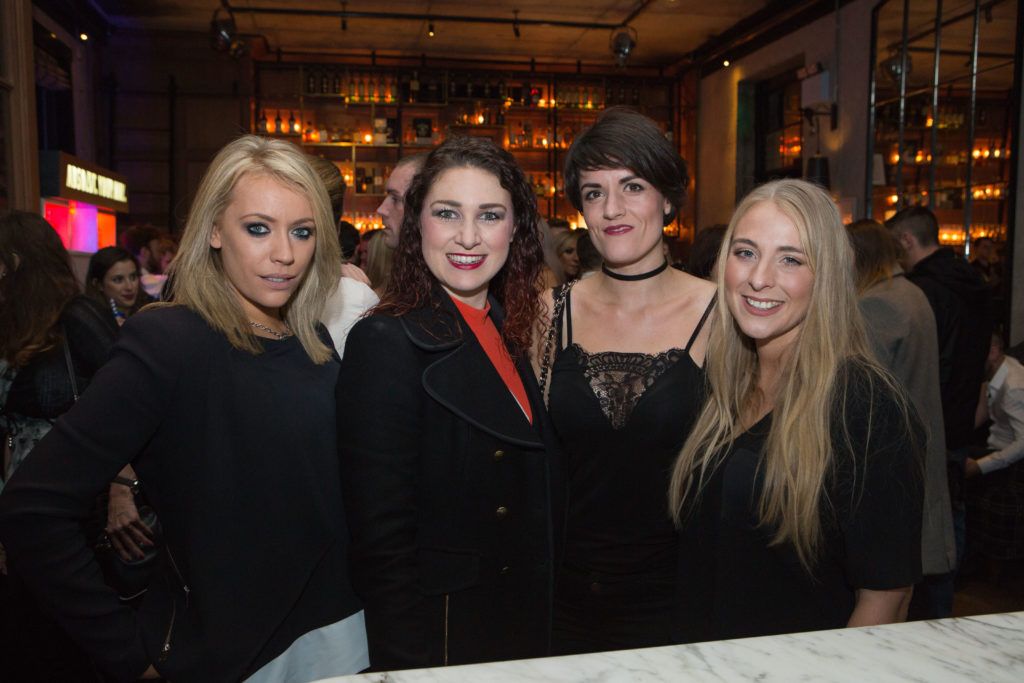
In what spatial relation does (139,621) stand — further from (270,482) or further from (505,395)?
(505,395)

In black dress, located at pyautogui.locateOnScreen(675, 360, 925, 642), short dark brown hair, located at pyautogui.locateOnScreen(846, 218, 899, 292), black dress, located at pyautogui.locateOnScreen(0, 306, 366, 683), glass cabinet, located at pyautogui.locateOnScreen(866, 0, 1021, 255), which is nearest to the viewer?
black dress, located at pyautogui.locateOnScreen(0, 306, 366, 683)

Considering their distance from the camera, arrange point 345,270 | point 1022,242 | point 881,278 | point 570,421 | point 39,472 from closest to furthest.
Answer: point 39,472
point 570,421
point 345,270
point 881,278
point 1022,242

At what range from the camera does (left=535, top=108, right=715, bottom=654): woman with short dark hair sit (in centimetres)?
177

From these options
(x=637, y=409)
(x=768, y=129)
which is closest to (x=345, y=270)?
(x=637, y=409)

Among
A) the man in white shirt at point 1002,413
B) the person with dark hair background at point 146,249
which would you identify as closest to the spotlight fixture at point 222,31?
the person with dark hair background at point 146,249

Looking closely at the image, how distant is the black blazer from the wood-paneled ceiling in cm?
669

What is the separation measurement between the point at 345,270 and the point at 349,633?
1.40 meters

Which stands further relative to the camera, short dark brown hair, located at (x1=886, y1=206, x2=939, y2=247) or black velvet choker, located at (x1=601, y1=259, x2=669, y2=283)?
short dark brown hair, located at (x1=886, y1=206, x2=939, y2=247)

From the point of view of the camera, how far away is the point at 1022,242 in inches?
196

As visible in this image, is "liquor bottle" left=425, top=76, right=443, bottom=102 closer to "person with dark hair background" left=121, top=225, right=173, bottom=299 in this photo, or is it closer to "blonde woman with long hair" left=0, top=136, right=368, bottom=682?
"person with dark hair background" left=121, top=225, right=173, bottom=299

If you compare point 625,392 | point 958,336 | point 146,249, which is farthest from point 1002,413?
point 146,249

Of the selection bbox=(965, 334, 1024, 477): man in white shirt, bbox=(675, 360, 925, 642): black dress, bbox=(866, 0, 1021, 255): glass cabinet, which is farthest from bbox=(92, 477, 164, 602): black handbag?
bbox=(866, 0, 1021, 255): glass cabinet

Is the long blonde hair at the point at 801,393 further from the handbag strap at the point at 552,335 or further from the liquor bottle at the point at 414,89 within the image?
the liquor bottle at the point at 414,89

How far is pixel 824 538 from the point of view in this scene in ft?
4.53
